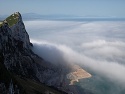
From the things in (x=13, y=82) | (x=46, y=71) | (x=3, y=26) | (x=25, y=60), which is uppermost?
(x=3, y=26)

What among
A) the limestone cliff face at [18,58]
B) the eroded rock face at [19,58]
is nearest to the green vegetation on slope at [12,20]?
the limestone cliff face at [18,58]

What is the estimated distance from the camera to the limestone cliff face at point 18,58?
13025cm

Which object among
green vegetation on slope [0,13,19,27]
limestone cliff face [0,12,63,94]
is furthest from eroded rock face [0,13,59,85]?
green vegetation on slope [0,13,19,27]

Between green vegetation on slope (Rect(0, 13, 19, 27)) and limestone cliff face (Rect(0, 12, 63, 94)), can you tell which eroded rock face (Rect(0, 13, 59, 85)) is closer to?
limestone cliff face (Rect(0, 12, 63, 94))

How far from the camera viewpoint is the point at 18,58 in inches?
6004

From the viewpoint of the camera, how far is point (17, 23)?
620 feet

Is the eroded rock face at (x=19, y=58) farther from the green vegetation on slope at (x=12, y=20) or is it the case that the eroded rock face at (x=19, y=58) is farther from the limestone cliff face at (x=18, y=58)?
the green vegetation on slope at (x=12, y=20)

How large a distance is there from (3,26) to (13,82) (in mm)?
55097

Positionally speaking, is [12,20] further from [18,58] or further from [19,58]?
[18,58]

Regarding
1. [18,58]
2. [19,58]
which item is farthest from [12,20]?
[18,58]

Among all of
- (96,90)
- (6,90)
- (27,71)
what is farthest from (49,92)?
(96,90)

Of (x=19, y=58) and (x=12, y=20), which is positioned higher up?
(x=12, y=20)

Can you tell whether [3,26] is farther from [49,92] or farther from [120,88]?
[120,88]

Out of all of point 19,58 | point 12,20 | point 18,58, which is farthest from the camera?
point 12,20
